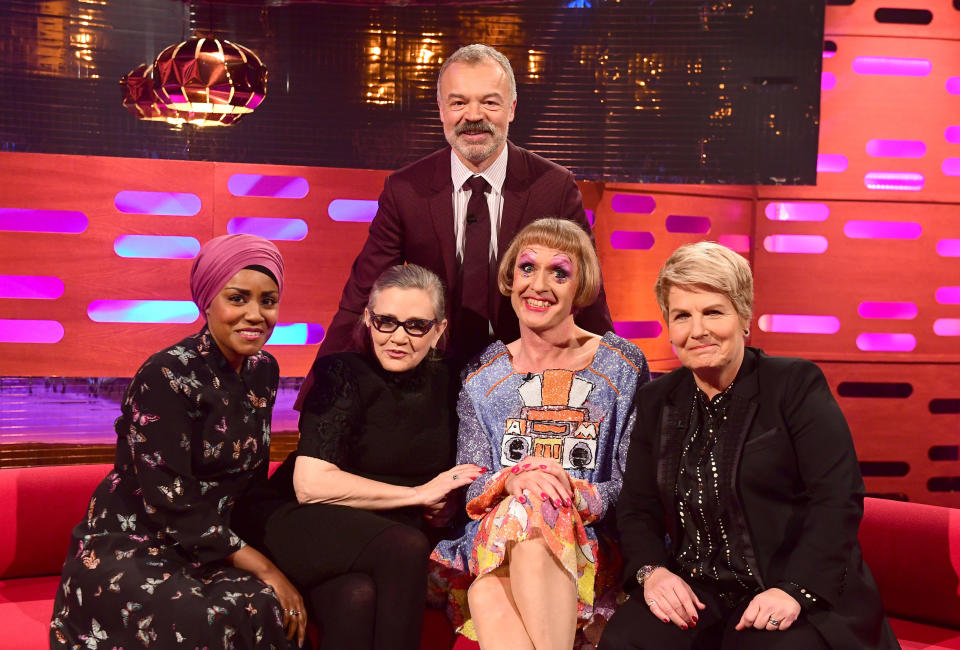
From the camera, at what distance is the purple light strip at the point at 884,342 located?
4863mm

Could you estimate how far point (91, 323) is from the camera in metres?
4.43

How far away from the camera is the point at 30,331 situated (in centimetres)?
443

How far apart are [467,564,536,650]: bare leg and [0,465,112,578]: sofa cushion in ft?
4.51

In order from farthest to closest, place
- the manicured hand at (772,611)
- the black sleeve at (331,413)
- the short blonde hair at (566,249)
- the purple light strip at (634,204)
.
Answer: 1. the purple light strip at (634,204)
2. the short blonde hair at (566,249)
3. the black sleeve at (331,413)
4. the manicured hand at (772,611)

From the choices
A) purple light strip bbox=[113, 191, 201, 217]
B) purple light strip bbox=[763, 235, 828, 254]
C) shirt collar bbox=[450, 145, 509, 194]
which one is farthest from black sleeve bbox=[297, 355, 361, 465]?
purple light strip bbox=[763, 235, 828, 254]

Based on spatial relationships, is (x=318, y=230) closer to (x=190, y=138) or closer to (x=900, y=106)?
(x=190, y=138)

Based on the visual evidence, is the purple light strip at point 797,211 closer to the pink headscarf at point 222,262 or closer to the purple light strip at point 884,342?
the purple light strip at point 884,342

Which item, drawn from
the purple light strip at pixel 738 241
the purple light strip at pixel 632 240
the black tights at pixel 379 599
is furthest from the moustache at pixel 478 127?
the purple light strip at pixel 738 241

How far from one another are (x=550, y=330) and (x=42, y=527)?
1.69 meters

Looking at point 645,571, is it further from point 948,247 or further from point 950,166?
point 950,166

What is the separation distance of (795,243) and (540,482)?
306 centimetres

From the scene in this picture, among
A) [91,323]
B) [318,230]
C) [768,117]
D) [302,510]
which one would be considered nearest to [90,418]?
[91,323]

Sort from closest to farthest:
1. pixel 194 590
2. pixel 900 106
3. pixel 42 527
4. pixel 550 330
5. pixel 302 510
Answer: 1. pixel 194 590
2. pixel 302 510
3. pixel 550 330
4. pixel 42 527
5. pixel 900 106

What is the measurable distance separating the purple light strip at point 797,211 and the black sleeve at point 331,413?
2.95 metres
